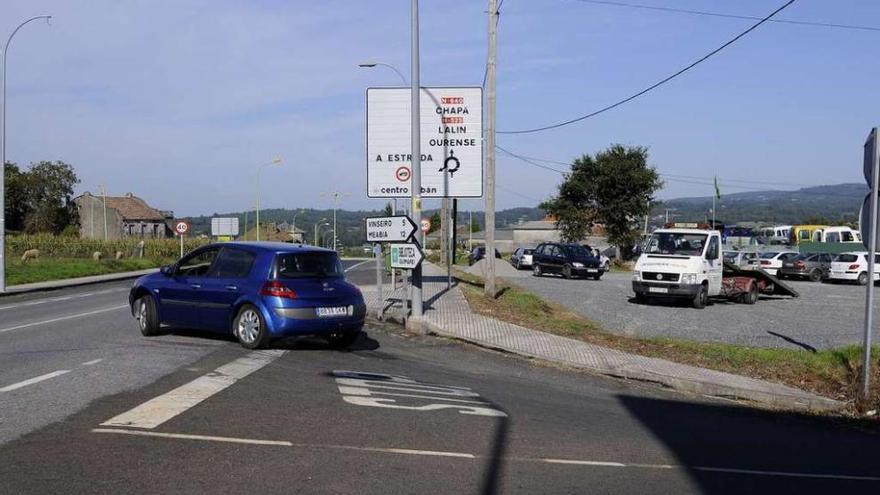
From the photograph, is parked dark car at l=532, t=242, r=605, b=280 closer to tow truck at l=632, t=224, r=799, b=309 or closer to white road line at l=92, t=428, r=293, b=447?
tow truck at l=632, t=224, r=799, b=309

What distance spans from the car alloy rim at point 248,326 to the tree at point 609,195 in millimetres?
52469

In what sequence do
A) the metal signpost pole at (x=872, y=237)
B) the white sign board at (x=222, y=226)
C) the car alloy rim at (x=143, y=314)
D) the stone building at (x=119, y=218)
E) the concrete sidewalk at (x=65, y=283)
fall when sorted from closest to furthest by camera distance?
the metal signpost pole at (x=872, y=237)
the car alloy rim at (x=143, y=314)
the concrete sidewalk at (x=65, y=283)
the white sign board at (x=222, y=226)
the stone building at (x=119, y=218)

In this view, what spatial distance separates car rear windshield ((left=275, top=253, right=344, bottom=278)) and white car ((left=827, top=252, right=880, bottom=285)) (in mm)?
34201

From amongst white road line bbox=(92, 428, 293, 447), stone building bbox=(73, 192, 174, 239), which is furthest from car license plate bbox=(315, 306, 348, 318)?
stone building bbox=(73, 192, 174, 239)

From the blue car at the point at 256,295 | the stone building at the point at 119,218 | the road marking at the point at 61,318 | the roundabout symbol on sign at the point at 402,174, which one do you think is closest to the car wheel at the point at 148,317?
the blue car at the point at 256,295

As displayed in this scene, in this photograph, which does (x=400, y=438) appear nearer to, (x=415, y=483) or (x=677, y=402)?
(x=415, y=483)

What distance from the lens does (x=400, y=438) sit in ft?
23.6

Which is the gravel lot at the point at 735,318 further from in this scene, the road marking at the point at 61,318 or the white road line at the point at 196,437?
the road marking at the point at 61,318

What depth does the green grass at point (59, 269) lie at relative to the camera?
34750 millimetres

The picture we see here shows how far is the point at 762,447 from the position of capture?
7938 millimetres

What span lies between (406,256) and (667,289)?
905cm

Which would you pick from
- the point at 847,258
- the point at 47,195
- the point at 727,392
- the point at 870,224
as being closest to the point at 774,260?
the point at 847,258

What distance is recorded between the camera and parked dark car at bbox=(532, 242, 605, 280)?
38.1 meters

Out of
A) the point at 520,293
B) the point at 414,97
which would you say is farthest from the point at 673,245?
the point at 414,97
